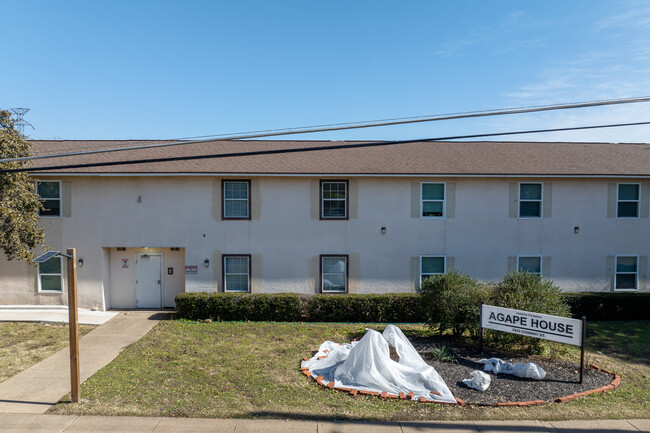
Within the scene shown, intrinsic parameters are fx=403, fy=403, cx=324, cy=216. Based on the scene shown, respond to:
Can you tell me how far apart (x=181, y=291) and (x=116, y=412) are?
8.51m

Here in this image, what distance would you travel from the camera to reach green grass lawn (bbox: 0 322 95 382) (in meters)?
9.63

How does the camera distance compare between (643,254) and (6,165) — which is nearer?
(6,165)

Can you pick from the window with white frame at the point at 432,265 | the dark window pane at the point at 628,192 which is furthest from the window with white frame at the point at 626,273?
the window with white frame at the point at 432,265

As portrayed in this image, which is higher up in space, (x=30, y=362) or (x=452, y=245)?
(x=452, y=245)

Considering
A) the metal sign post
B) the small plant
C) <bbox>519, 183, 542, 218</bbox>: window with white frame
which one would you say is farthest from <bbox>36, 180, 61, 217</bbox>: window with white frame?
<bbox>519, 183, 542, 218</bbox>: window with white frame

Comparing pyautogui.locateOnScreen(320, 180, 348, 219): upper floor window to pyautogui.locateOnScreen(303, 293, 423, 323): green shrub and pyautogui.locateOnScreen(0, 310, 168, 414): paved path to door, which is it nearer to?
pyautogui.locateOnScreen(303, 293, 423, 323): green shrub

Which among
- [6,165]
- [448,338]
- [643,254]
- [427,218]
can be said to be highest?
[6,165]

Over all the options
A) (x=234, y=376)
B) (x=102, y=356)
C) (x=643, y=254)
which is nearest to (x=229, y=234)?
(x=102, y=356)

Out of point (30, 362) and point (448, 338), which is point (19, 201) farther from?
point (448, 338)

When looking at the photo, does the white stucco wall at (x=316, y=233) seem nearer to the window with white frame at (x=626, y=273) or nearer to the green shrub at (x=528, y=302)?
the window with white frame at (x=626, y=273)

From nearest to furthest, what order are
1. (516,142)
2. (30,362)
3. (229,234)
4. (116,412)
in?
(116,412) < (30,362) < (229,234) < (516,142)

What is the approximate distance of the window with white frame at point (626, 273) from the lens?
1570 cm

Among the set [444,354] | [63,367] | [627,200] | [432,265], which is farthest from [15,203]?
[627,200]

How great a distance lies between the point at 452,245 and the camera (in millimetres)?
→ 15305
